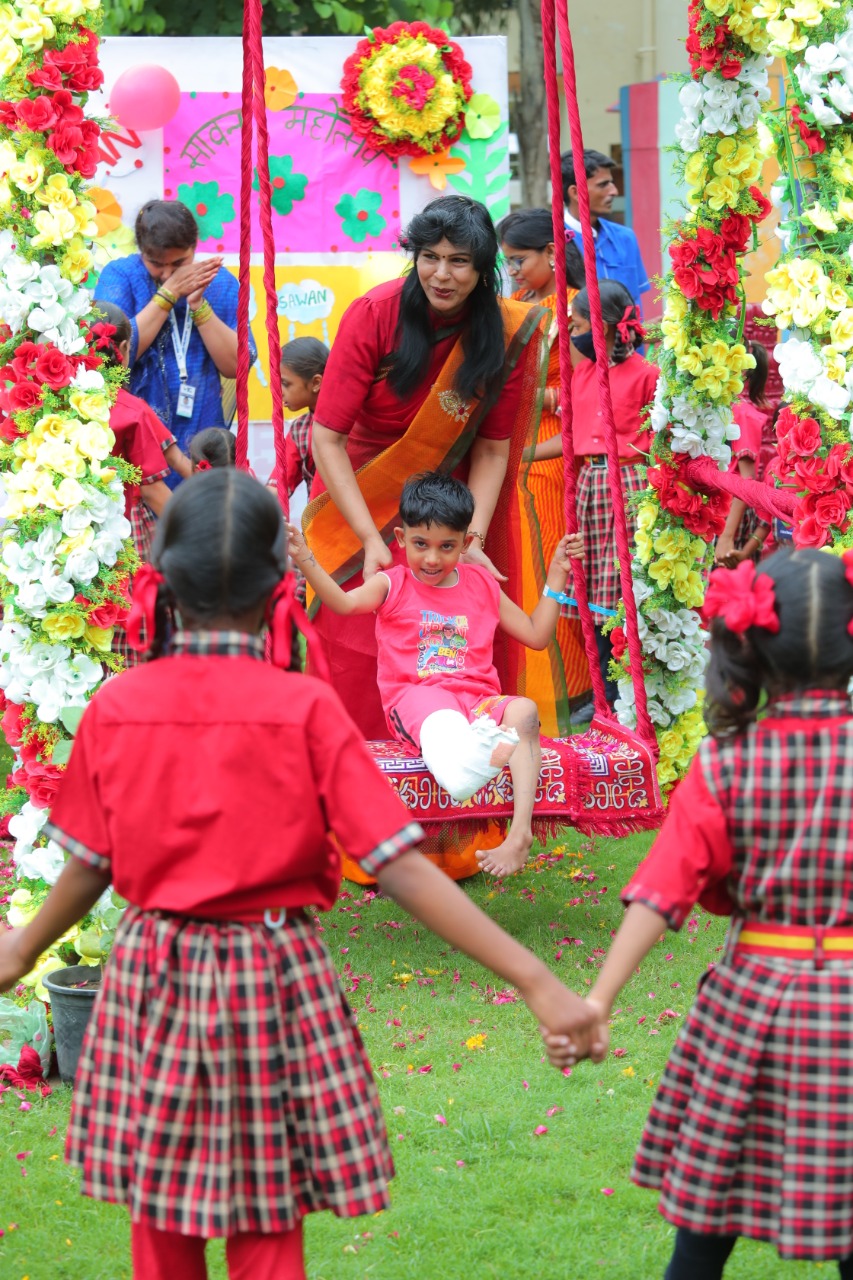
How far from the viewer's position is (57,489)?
11.5ft

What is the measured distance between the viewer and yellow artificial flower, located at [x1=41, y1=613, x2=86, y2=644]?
3533 millimetres

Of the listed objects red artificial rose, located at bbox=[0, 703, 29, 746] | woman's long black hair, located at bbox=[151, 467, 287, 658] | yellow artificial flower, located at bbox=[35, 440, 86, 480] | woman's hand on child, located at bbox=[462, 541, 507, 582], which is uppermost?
yellow artificial flower, located at bbox=[35, 440, 86, 480]

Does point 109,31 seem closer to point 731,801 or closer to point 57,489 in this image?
point 57,489

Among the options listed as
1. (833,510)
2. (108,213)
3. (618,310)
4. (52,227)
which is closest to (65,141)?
(52,227)

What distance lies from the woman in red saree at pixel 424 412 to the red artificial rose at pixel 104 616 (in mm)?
984

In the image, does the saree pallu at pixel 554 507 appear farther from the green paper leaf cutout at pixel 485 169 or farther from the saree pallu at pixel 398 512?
the green paper leaf cutout at pixel 485 169

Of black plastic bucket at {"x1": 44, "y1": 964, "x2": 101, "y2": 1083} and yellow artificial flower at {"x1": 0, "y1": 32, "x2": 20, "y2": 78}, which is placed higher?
yellow artificial flower at {"x1": 0, "y1": 32, "x2": 20, "y2": 78}

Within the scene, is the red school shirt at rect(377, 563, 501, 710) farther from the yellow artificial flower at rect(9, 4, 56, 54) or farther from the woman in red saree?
the yellow artificial flower at rect(9, 4, 56, 54)

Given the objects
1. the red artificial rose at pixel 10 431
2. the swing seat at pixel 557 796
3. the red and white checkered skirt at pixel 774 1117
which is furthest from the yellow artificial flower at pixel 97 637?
the red and white checkered skirt at pixel 774 1117

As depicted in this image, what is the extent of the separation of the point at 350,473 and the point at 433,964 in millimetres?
1402

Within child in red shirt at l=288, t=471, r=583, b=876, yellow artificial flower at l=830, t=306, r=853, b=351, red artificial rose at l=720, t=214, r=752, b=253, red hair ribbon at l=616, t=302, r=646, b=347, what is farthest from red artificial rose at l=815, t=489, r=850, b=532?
red hair ribbon at l=616, t=302, r=646, b=347

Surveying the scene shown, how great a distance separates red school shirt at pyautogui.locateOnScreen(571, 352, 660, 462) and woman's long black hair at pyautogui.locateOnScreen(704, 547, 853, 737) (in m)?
3.84

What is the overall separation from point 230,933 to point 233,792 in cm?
19

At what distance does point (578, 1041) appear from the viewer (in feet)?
6.98
